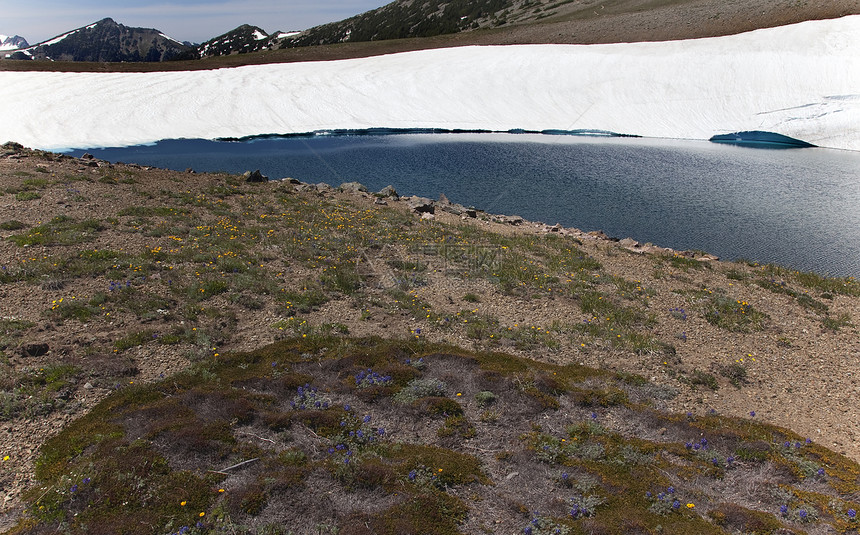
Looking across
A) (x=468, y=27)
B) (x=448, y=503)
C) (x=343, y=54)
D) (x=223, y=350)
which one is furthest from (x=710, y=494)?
(x=468, y=27)

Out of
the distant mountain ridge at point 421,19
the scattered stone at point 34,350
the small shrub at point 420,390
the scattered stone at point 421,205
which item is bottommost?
the small shrub at point 420,390

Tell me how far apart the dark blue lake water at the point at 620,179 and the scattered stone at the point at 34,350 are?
2271cm

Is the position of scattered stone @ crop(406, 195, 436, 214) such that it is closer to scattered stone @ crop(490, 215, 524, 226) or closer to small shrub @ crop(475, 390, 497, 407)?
scattered stone @ crop(490, 215, 524, 226)

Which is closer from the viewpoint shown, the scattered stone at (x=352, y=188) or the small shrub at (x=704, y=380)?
the small shrub at (x=704, y=380)

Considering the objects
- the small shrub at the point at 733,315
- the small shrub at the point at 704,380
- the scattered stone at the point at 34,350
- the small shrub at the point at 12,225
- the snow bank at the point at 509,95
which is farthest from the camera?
the snow bank at the point at 509,95

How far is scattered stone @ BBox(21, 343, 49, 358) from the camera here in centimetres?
1012

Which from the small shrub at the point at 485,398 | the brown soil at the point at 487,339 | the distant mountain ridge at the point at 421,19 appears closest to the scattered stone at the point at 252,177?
the brown soil at the point at 487,339

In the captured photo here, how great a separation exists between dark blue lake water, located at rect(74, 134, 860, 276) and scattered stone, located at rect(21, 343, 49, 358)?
2271 cm

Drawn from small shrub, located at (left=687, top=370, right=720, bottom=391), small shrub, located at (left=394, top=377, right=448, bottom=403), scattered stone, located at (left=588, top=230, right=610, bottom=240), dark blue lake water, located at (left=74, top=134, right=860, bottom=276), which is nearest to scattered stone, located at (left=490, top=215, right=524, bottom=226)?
dark blue lake water, located at (left=74, top=134, right=860, bottom=276)

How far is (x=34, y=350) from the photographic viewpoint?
1021 cm

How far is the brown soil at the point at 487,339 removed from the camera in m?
9.96

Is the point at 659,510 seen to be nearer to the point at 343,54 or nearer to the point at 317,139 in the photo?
the point at 317,139

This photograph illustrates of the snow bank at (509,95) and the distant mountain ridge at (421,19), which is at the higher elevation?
the distant mountain ridge at (421,19)

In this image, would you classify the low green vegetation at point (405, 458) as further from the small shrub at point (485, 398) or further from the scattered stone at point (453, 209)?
the scattered stone at point (453, 209)
